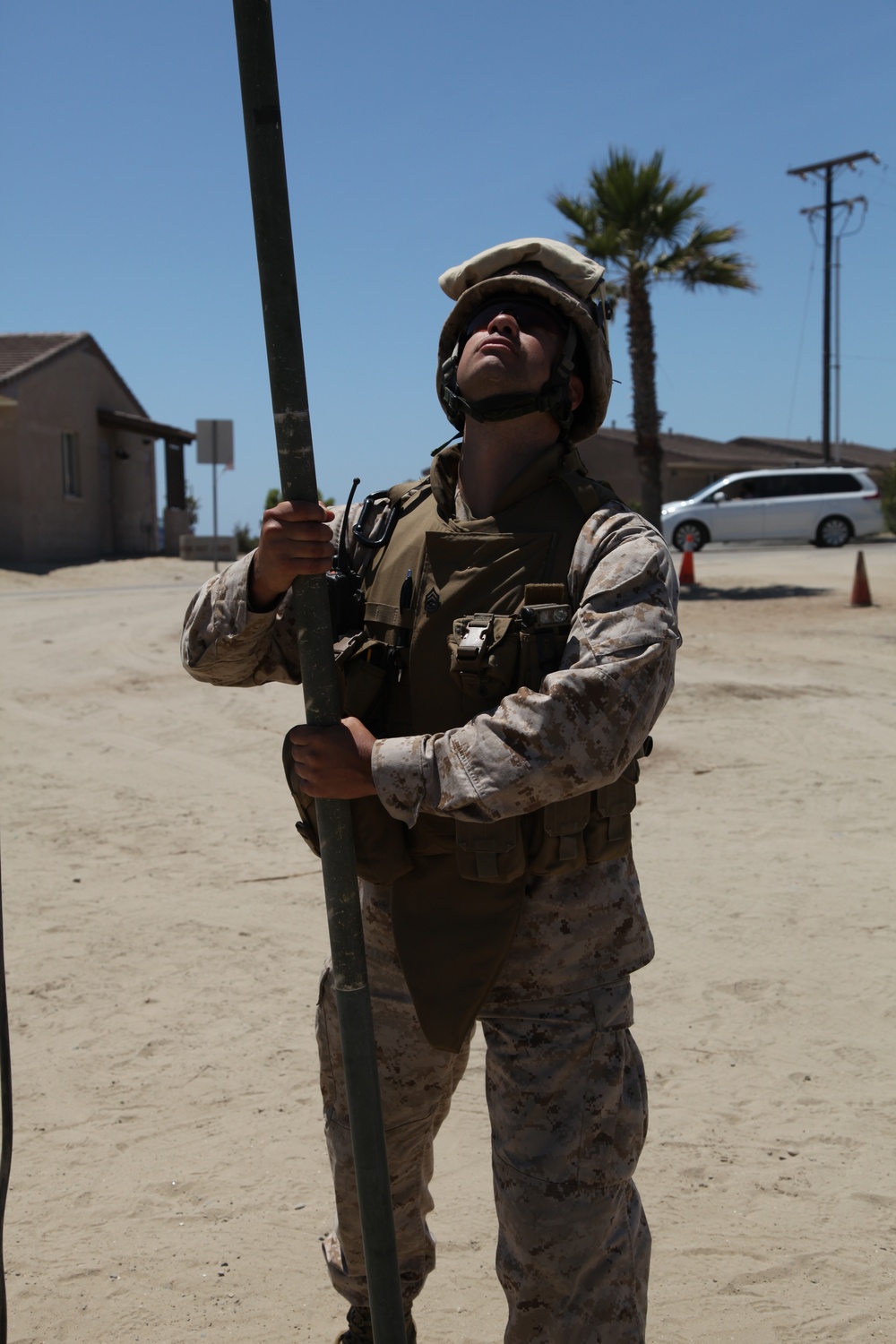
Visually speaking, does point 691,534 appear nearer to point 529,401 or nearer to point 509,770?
point 529,401

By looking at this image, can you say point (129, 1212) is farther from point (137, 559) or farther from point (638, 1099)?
point (137, 559)

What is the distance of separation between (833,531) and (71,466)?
54.7 ft

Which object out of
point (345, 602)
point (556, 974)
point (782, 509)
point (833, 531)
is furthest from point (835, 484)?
point (556, 974)

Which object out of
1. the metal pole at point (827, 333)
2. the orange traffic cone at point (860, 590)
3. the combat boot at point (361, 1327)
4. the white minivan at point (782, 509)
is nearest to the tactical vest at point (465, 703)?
the combat boot at point (361, 1327)

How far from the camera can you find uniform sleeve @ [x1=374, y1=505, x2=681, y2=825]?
1.75 metres

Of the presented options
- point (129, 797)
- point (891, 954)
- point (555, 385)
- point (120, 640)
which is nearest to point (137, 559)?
point (120, 640)

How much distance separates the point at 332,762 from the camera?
5.64 ft

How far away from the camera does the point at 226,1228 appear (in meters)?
2.88

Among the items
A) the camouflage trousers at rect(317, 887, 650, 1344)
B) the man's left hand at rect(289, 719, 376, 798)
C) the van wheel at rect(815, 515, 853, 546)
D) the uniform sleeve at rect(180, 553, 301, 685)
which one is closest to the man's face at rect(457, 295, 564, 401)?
the uniform sleeve at rect(180, 553, 301, 685)

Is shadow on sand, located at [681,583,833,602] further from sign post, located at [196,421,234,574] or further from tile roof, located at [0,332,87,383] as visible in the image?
tile roof, located at [0,332,87,383]

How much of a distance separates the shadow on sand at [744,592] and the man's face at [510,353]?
48.4ft

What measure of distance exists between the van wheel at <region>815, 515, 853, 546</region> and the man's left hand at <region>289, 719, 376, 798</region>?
25228mm

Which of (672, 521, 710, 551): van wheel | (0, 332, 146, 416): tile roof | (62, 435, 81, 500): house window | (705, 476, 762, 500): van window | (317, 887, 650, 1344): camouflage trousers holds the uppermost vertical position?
(0, 332, 146, 416): tile roof

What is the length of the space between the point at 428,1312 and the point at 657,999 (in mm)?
1832
